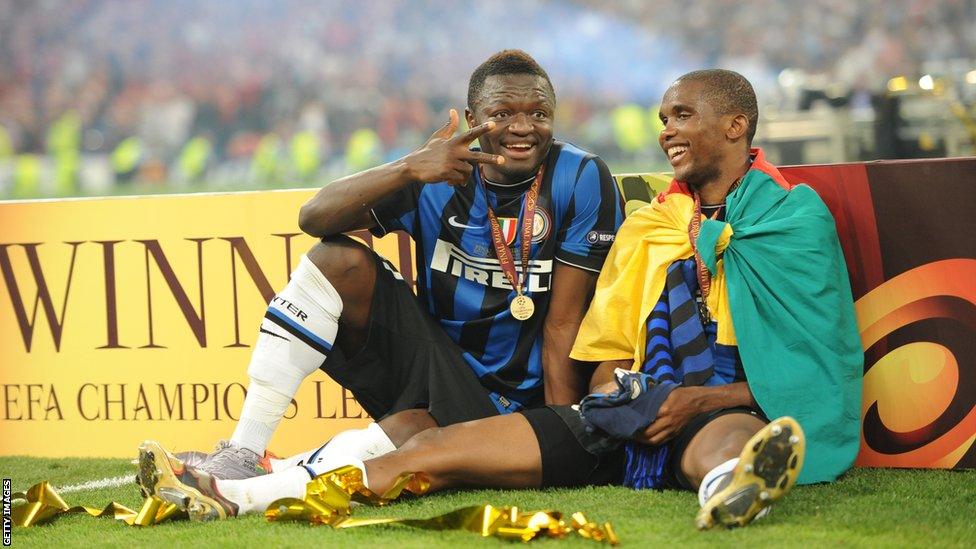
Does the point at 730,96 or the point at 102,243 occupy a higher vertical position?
the point at 730,96

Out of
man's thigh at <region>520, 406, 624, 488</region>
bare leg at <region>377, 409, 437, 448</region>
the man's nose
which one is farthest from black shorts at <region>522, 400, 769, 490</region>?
the man's nose

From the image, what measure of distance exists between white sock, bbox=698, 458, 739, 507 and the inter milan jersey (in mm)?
835

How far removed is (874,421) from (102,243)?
9.14 feet

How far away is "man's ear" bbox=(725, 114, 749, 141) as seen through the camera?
3.26 m

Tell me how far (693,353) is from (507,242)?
25.7 inches

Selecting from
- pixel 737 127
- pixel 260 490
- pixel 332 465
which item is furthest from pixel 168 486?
pixel 737 127

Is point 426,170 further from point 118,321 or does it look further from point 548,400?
point 118,321

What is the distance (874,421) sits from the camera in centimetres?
344

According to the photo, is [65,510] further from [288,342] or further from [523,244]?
[523,244]

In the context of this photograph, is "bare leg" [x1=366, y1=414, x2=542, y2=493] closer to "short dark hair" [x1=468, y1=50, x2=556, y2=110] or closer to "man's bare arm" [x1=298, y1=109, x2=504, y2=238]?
"man's bare arm" [x1=298, y1=109, x2=504, y2=238]

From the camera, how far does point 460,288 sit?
→ 3441 mm

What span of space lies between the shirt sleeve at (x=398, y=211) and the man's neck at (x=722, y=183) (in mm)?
861

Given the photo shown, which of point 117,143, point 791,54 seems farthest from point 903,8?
point 117,143

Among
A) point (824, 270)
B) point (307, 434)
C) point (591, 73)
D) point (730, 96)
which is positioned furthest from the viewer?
point (591, 73)
